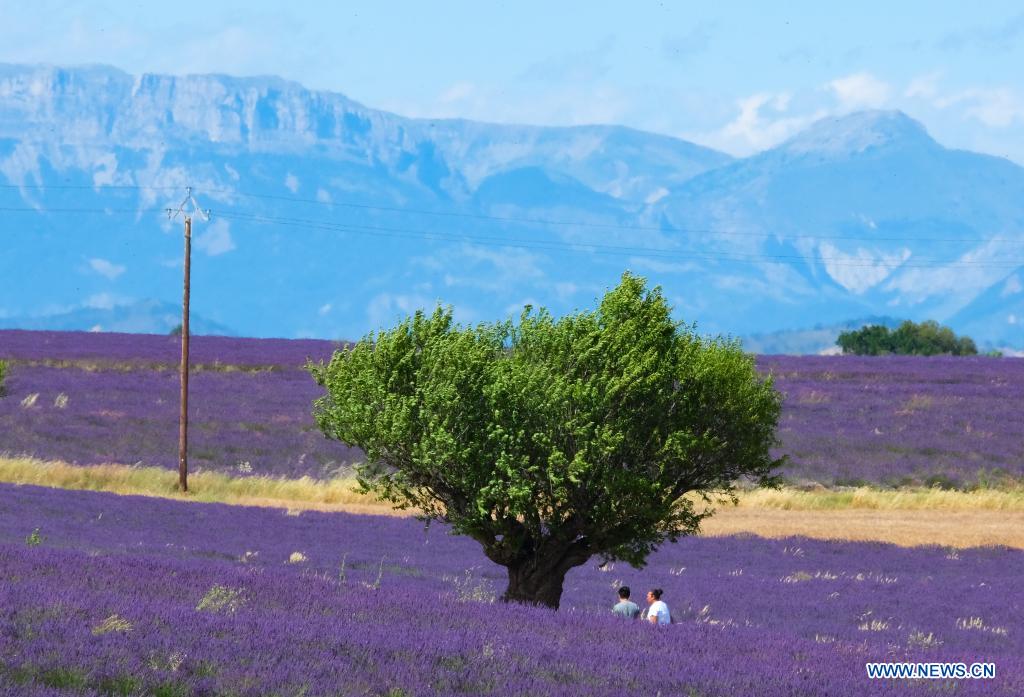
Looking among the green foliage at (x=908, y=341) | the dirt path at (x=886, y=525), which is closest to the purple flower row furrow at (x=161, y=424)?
the dirt path at (x=886, y=525)

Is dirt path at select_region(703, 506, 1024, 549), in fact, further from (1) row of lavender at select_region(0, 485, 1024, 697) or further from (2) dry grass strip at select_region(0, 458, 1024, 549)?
(1) row of lavender at select_region(0, 485, 1024, 697)

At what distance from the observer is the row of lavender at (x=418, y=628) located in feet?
37.1

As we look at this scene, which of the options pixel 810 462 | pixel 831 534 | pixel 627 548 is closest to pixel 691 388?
pixel 627 548

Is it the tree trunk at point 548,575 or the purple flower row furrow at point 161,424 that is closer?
the tree trunk at point 548,575

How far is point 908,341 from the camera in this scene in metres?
125

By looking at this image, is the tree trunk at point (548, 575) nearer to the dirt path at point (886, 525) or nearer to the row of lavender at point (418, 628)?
the row of lavender at point (418, 628)

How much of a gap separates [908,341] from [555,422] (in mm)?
112094

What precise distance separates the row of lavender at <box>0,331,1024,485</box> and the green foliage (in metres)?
37.5

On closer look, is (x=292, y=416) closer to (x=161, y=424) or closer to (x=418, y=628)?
(x=161, y=424)

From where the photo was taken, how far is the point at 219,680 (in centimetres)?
1080

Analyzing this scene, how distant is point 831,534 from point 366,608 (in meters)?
23.8

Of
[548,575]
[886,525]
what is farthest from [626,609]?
[886,525]

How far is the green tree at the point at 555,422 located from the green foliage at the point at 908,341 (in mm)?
107564

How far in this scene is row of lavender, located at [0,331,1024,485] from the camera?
49625 millimetres
